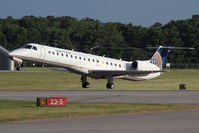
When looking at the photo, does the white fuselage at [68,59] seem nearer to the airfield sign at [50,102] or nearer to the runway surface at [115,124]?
the airfield sign at [50,102]

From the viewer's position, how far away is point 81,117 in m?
21.4

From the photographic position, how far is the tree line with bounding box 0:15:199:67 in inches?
6004

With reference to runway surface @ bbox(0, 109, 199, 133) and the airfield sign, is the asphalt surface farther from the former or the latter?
the airfield sign

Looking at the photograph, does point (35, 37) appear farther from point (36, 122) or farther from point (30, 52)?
point (36, 122)

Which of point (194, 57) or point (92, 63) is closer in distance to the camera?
point (92, 63)

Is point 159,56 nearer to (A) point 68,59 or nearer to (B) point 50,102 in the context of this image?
(A) point 68,59

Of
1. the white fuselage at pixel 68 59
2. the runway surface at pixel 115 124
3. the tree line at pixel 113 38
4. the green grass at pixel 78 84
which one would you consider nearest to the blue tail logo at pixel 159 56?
the green grass at pixel 78 84

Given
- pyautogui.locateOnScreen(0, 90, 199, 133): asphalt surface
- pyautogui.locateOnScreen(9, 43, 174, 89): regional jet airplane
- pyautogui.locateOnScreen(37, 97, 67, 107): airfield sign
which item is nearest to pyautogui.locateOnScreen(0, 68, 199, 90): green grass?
pyautogui.locateOnScreen(9, 43, 174, 89): regional jet airplane

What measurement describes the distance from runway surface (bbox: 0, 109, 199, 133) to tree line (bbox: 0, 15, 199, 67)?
125191mm

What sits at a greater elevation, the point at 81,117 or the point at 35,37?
the point at 35,37

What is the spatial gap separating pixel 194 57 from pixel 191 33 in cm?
1432

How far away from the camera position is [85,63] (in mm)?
45375

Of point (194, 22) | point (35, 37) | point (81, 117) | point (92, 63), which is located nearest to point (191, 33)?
point (194, 22)

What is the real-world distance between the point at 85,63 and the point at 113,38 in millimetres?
122762
